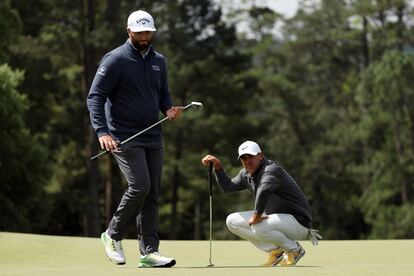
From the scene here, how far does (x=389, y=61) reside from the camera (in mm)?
47906

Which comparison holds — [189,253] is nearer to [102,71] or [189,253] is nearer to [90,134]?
[102,71]

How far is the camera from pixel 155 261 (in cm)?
926

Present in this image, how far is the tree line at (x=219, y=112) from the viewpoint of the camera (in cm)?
4034

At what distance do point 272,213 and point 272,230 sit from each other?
0.24m

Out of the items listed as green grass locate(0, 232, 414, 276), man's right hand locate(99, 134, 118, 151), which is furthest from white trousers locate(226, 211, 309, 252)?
man's right hand locate(99, 134, 118, 151)

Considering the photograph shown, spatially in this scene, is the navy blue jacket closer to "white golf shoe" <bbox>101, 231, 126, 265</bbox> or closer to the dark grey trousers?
the dark grey trousers

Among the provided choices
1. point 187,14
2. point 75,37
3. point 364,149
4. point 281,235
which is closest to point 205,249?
point 281,235

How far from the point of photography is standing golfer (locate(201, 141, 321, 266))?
9641 mm

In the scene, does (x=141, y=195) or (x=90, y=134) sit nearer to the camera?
(x=141, y=195)

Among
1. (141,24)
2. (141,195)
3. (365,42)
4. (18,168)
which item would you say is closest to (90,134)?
(18,168)

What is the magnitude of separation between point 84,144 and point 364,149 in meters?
13.4

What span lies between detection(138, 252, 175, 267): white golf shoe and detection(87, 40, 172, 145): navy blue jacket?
0.87 meters

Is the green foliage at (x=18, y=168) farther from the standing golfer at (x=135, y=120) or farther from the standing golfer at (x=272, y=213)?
the standing golfer at (x=135, y=120)

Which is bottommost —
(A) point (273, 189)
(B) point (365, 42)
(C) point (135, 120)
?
(B) point (365, 42)
